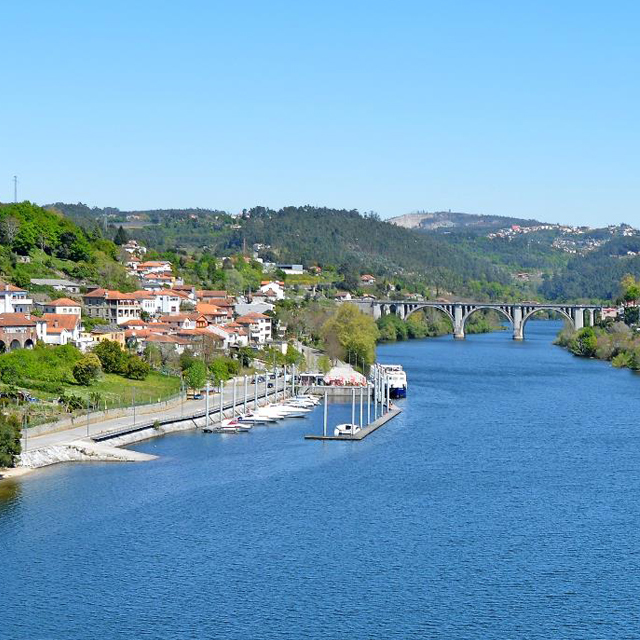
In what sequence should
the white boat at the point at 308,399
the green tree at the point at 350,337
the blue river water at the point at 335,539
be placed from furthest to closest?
the green tree at the point at 350,337 < the white boat at the point at 308,399 < the blue river water at the point at 335,539

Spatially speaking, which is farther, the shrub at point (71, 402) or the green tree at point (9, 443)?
the shrub at point (71, 402)

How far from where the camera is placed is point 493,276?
17888 cm

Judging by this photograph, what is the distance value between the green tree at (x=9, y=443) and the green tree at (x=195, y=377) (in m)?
16.6

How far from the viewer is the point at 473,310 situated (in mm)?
109375

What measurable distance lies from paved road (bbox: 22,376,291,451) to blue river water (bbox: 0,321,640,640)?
176 cm

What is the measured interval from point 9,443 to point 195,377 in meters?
17.6

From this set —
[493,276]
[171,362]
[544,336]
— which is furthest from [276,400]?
[493,276]

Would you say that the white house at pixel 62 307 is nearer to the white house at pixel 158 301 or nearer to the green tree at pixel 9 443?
the white house at pixel 158 301

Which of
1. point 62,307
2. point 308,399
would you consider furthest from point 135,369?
point 62,307

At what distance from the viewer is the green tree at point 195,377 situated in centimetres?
5016

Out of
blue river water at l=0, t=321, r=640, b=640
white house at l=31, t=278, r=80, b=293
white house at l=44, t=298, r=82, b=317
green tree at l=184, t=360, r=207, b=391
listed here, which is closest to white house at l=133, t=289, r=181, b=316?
white house at l=31, t=278, r=80, b=293

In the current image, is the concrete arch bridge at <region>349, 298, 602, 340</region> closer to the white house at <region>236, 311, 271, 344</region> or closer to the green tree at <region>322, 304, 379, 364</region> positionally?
the white house at <region>236, 311, 271, 344</region>

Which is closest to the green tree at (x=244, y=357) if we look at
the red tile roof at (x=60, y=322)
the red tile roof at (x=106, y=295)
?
the red tile roof at (x=106, y=295)

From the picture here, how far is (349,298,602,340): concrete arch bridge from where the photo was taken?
343ft
